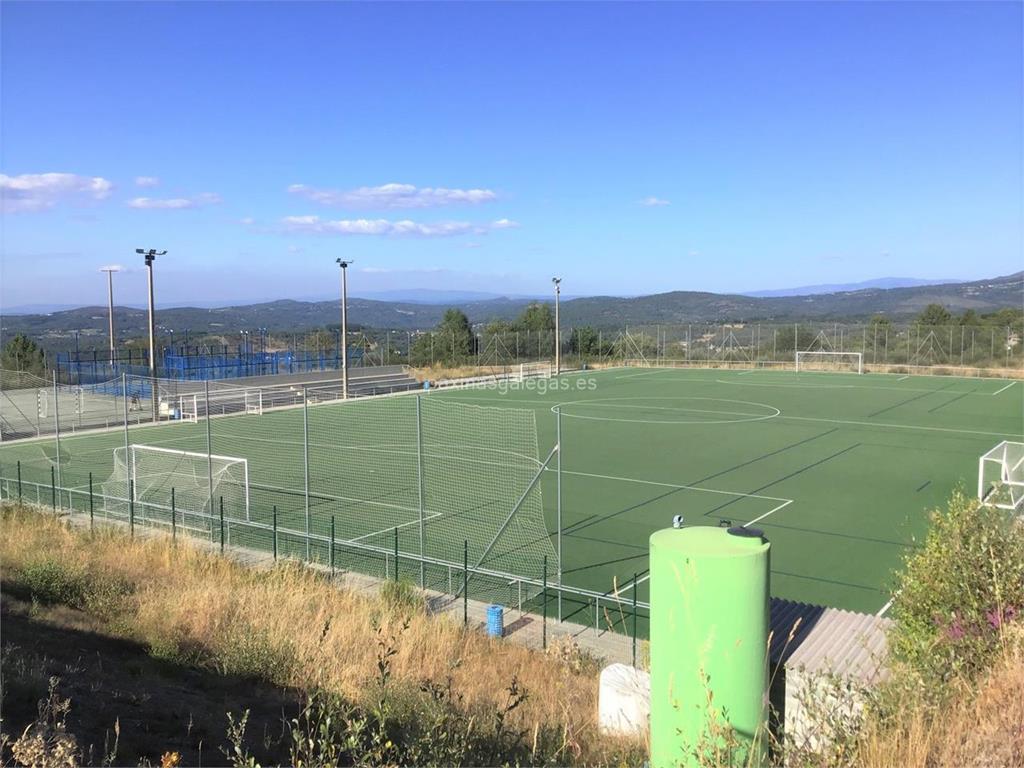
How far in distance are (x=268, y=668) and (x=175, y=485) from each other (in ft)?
35.0

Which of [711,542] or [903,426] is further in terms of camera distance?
[903,426]

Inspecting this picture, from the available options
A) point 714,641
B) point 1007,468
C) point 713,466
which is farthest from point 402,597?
point 713,466

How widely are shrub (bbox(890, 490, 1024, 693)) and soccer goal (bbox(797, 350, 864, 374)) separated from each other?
164ft

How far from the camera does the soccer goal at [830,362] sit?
54156 mm

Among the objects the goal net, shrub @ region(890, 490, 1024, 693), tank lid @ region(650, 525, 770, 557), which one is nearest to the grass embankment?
tank lid @ region(650, 525, 770, 557)

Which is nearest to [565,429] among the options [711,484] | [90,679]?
[711,484]

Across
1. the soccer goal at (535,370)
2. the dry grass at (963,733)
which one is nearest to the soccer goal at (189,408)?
the soccer goal at (535,370)

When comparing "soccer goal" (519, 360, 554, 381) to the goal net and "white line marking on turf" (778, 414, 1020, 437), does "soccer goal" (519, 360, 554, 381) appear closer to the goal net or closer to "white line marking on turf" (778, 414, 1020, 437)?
"white line marking on turf" (778, 414, 1020, 437)

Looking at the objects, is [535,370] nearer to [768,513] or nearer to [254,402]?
[254,402]

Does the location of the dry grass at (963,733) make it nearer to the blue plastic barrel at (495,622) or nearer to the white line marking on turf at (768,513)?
the blue plastic barrel at (495,622)

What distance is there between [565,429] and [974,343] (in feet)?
118

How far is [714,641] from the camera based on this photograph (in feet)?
13.6

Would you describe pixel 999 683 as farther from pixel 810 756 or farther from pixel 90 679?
pixel 90 679

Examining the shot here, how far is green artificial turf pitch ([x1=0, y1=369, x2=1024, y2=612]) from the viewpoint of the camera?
14914mm
